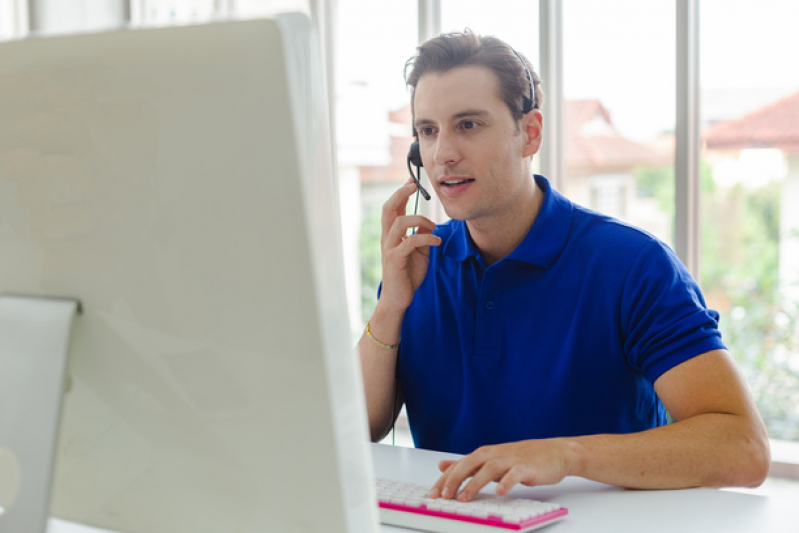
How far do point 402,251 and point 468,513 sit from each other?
2.44ft

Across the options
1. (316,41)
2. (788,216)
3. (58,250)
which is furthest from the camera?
(788,216)

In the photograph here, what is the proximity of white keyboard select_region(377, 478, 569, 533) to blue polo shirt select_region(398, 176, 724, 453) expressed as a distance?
491 millimetres

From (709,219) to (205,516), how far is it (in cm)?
210

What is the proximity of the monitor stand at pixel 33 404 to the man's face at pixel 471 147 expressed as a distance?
105cm

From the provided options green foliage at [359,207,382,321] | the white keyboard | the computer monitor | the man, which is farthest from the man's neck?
green foliage at [359,207,382,321]

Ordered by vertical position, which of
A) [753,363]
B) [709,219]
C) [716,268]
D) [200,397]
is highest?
[200,397]

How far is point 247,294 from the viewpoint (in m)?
0.56

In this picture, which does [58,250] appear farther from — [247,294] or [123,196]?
[247,294]

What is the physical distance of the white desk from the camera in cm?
96

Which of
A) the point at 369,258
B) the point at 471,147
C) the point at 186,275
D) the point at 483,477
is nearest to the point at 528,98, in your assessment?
the point at 471,147

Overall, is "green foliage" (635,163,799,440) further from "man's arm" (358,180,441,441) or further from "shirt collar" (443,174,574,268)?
A: "man's arm" (358,180,441,441)

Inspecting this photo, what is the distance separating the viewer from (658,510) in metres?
1.03

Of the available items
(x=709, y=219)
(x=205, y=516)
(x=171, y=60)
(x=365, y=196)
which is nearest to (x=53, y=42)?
(x=171, y=60)

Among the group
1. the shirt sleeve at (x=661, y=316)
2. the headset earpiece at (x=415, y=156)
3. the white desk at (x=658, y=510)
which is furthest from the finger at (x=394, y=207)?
the white desk at (x=658, y=510)
